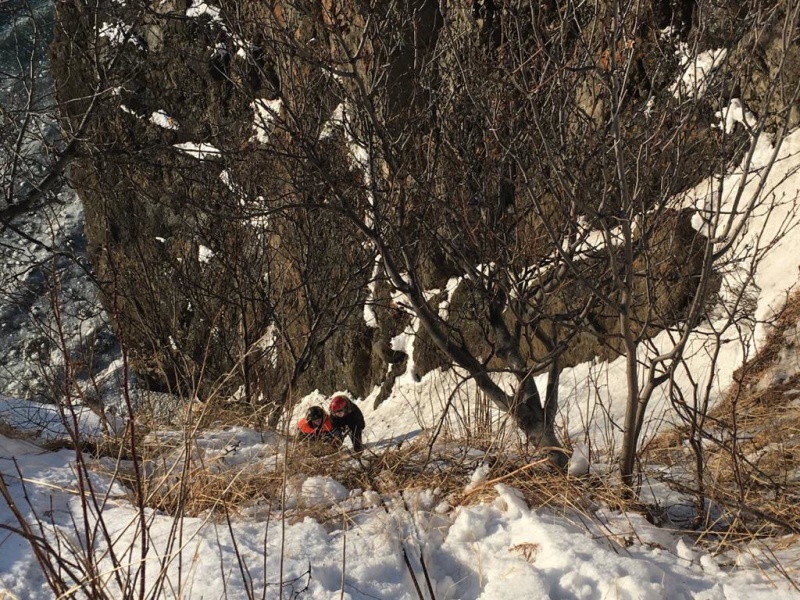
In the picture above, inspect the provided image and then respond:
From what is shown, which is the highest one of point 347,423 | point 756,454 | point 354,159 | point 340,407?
point 354,159

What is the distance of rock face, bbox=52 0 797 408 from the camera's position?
2.82 metres

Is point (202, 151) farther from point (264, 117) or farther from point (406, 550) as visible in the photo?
point (406, 550)

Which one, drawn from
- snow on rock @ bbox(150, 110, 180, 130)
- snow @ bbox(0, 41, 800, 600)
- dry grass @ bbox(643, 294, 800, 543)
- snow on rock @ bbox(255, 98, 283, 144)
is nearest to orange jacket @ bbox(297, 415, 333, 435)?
snow @ bbox(0, 41, 800, 600)

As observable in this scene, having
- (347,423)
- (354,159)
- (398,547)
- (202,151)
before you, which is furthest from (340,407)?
(398,547)

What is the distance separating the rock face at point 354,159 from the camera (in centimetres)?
282

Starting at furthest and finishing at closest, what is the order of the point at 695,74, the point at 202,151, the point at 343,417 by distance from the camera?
the point at 343,417 < the point at 202,151 < the point at 695,74

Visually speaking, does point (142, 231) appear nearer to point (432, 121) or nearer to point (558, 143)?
point (432, 121)

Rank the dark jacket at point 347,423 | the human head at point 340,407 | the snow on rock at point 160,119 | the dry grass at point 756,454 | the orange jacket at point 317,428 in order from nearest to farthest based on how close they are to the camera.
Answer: the dry grass at point 756,454, the orange jacket at point 317,428, the dark jacket at point 347,423, the human head at point 340,407, the snow on rock at point 160,119

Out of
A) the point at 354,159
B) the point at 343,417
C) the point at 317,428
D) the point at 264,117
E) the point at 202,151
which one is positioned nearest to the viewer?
the point at 202,151

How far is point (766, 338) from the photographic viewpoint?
18.6 ft

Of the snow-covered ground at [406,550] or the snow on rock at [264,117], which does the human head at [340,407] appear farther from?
the snow-covered ground at [406,550]

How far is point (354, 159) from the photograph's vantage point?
4828 mm

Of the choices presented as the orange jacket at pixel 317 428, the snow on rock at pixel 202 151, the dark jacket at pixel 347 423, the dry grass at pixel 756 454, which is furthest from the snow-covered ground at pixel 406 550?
the dark jacket at pixel 347 423

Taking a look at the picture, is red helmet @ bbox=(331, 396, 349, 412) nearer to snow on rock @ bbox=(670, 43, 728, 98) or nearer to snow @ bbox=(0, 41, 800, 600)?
snow @ bbox=(0, 41, 800, 600)
